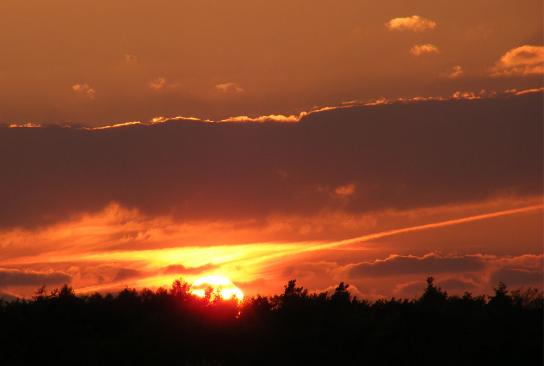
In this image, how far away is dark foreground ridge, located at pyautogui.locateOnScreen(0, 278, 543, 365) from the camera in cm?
2957

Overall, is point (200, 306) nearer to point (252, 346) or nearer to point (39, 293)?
point (252, 346)

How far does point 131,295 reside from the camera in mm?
35625

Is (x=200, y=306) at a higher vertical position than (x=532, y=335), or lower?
higher

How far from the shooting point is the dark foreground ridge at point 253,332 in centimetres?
2957

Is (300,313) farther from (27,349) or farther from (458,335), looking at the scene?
(27,349)

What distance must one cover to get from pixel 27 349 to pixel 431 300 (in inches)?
659

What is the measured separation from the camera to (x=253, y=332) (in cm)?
3159

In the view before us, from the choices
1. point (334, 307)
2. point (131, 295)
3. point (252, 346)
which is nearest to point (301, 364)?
point (252, 346)

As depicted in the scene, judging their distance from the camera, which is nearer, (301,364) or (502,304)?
(301,364)

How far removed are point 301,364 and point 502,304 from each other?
1270 cm

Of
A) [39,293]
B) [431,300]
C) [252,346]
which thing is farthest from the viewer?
[431,300]

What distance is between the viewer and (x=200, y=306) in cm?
3409

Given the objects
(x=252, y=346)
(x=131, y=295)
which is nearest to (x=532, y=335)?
(x=252, y=346)

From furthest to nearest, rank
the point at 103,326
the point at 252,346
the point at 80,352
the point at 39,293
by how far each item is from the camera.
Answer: the point at 39,293, the point at 103,326, the point at 252,346, the point at 80,352
